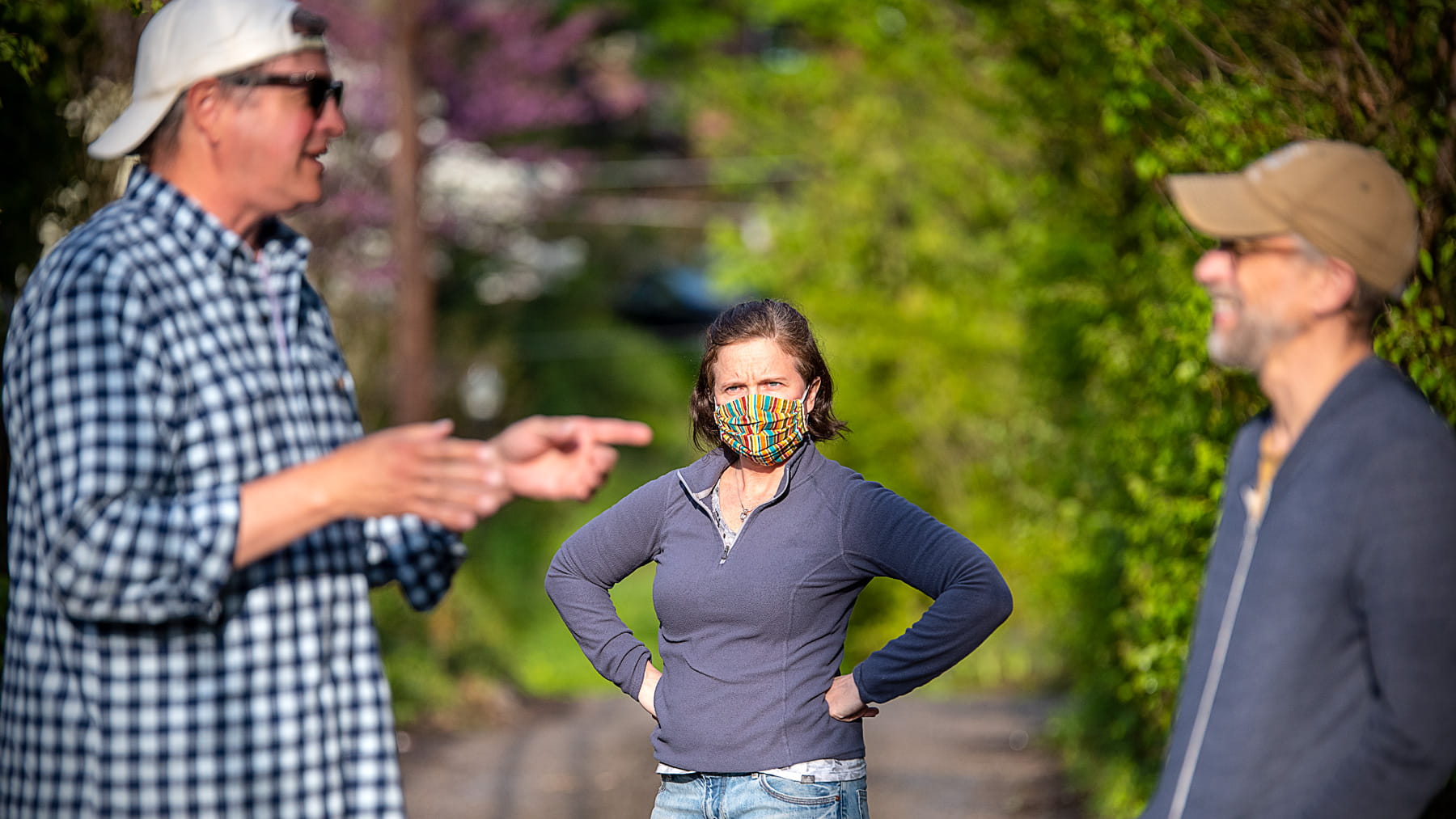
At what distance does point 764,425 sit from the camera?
298 cm

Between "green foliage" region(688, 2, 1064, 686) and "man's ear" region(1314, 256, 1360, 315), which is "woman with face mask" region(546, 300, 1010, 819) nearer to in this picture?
"man's ear" region(1314, 256, 1360, 315)

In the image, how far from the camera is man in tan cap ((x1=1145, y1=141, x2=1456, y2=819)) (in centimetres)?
185

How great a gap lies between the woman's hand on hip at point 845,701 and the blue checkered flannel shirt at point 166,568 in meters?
1.04

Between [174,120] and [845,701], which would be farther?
[845,701]

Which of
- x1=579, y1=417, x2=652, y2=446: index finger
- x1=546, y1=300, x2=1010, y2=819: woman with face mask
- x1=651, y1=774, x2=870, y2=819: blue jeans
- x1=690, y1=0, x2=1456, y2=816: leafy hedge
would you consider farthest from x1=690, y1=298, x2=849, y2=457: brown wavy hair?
x1=690, y1=0, x2=1456, y2=816: leafy hedge

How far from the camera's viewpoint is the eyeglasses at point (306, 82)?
2.15m

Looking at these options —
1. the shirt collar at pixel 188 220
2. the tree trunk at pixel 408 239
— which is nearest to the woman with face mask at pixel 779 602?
the shirt collar at pixel 188 220

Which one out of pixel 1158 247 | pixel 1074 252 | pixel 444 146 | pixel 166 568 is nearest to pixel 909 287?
pixel 444 146

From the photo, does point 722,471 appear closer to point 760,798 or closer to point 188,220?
point 760,798

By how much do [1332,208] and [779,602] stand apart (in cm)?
134

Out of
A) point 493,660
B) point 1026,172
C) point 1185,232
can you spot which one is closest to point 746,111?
point 1026,172

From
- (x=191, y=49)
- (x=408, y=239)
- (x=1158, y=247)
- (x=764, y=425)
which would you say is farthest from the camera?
(x=408, y=239)

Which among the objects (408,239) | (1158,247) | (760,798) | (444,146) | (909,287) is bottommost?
(760,798)

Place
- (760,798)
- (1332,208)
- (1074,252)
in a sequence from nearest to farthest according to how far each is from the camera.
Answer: (1332,208) < (760,798) < (1074,252)
